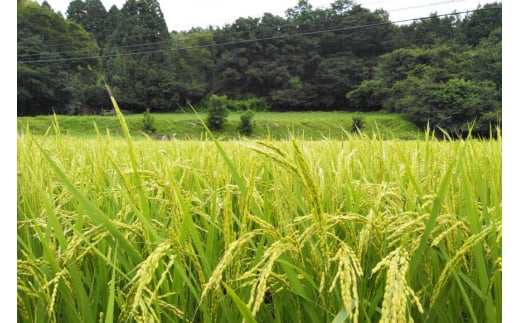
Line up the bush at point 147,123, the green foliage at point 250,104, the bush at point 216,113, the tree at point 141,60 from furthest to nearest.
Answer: the green foliage at point 250,104 → the tree at point 141,60 → the bush at point 216,113 → the bush at point 147,123

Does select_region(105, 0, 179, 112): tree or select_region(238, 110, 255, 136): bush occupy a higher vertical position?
select_region(105, 0, 179, 112): tree

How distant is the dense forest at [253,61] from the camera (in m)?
40.1

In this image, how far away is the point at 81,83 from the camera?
46.6m

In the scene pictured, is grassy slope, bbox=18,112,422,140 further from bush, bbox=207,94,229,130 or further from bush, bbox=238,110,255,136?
bush, bbox=207,94,229,130

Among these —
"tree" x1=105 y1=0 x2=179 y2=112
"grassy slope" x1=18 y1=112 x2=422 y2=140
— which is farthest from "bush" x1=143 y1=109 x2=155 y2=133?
"tree" x1=105 y1=0 x2=179 y2=112

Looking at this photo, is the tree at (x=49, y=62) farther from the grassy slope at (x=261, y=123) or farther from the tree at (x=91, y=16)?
the tree at (x=91, y=16)

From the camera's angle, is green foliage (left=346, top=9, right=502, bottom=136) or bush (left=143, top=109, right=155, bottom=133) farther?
bush (left=143, top=109, right=155, bottom=133)

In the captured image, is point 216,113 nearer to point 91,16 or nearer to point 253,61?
point 253,61

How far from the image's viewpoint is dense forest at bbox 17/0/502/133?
1580 inches

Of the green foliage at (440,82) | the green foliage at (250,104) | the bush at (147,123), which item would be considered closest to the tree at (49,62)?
the bush at (147,123)

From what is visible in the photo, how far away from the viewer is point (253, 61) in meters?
54.3

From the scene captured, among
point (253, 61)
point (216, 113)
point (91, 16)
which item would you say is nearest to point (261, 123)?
point (216, 113)
